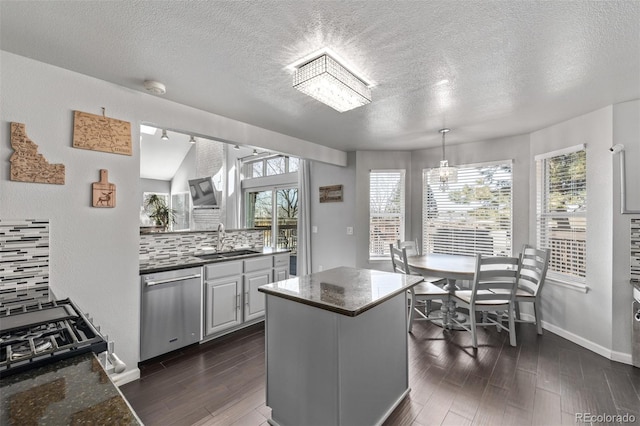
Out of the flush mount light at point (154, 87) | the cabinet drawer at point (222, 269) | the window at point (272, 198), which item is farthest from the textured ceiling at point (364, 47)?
the window at point (272, 198)

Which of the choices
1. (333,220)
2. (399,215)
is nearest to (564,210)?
(399,215)

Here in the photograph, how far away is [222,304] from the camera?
10.3ft

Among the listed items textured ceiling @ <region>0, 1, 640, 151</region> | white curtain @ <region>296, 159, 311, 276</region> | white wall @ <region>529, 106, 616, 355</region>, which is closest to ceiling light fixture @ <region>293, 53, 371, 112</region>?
textured ceiling @ <region>0, 1, 640, 151</region>

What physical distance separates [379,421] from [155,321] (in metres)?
2.06

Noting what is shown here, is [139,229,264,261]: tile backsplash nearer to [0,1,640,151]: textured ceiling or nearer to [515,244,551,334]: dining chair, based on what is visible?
[0,1,640,151]: textured ceiling

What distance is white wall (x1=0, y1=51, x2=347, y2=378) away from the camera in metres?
1.90

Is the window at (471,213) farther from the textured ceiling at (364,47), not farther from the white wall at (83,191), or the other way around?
the white wall at (83,191)

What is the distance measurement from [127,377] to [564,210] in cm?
465

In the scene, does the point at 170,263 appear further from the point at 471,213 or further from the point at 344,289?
the point at 471,213

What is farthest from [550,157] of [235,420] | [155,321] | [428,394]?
[155,321]

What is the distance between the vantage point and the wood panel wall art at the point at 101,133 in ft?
6.98

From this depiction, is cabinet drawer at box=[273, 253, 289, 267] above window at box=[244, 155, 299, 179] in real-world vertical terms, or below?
below

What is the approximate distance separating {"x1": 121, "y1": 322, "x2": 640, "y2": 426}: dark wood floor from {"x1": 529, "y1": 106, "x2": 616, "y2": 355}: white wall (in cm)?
23

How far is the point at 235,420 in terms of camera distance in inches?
75.1
